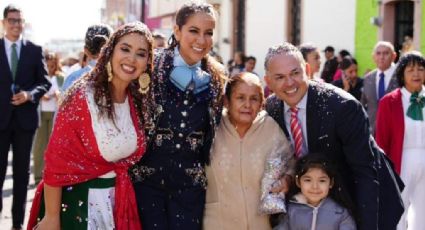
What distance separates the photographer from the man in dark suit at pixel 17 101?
683cm

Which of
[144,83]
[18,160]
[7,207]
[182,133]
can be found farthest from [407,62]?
[7,207]

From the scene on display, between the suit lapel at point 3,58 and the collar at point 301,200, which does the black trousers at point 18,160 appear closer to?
the suit lapel at point 3,58

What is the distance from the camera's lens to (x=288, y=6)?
1789 cm

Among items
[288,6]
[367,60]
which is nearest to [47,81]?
[367,60]

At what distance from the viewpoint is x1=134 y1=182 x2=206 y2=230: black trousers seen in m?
3.94

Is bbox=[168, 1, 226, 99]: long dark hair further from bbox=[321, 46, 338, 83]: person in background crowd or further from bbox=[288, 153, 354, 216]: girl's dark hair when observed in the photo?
bbox=[321, 46, 338, 83]: person in background crowd

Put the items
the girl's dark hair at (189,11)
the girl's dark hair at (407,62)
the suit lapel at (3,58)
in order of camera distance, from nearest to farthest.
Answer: the girl's dark hair at (189,11), the girl's dark hair at (407,62), the suit lapel at (3,58)

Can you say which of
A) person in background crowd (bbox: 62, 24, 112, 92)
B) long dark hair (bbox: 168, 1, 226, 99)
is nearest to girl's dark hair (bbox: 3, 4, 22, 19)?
person in background crowd (bbox: 62, 24, 112, 92)

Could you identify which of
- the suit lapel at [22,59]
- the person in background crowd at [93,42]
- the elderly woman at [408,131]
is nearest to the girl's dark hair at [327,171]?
the person in background crowd at [93,42]

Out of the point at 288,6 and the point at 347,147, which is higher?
the point at 288,6

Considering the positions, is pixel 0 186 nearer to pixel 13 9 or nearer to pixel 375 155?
pixel 13 9

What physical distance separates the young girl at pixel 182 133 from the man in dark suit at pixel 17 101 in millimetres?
3225

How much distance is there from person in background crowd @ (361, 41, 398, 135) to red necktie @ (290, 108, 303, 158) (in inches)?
154

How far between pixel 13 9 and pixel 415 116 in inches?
163
